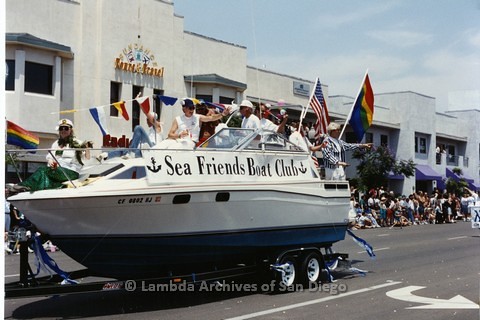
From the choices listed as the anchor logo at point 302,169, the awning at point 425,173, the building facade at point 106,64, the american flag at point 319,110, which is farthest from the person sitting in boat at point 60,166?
the awning at point 425,173

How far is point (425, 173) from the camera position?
1969 inches

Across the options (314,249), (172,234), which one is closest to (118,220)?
(172,234)

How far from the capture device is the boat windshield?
9.41m

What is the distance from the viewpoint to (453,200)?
3819cm

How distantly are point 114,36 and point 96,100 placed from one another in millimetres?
2856

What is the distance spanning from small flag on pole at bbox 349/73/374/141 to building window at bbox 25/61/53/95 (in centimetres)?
1597

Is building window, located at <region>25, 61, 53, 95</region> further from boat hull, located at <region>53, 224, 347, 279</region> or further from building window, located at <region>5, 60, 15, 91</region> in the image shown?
boat hull, located at <region>53, 224, 347, 279</region>

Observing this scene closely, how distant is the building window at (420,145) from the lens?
168 feet

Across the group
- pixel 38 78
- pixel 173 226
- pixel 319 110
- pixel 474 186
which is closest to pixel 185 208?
pixel 173 226

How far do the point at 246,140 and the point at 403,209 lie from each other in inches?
1000

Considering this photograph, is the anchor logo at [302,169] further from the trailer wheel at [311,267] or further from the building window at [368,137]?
the building window at [368,137]

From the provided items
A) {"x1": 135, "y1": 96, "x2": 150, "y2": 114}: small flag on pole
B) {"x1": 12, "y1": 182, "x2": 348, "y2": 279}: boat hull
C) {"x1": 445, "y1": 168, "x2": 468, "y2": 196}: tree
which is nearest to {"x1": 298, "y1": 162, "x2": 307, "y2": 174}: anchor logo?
{"x1": 12, "y1": 182, "x2": 348, "y2": 279}: boat hull

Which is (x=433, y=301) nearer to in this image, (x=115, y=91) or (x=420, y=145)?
(x=115, y=91)

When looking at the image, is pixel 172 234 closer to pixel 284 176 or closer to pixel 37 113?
pixel 284 176
